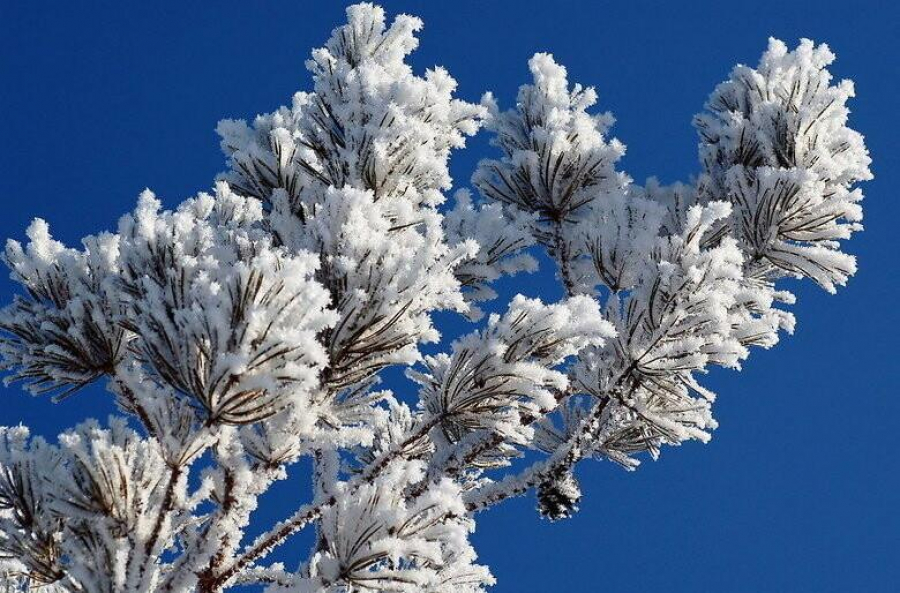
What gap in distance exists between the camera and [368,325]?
10.7 feet

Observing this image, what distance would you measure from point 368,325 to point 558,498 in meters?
2.33

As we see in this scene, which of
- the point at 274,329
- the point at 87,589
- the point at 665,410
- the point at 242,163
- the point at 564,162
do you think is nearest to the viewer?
the point at 274,329

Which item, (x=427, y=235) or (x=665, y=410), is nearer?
(x=427, y=235)

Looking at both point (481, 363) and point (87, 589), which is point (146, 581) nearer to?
point (87, 589)

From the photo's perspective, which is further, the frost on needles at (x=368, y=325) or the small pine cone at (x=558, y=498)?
the small pine cone at (x=558, y=498)

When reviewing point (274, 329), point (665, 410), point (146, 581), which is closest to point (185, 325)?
point (274, 329)

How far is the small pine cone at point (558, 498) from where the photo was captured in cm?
505

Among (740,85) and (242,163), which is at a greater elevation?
(740,85)

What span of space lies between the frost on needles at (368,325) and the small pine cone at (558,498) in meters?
0.02

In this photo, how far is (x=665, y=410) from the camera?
14.7ft

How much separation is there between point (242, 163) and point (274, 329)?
2.31 meters

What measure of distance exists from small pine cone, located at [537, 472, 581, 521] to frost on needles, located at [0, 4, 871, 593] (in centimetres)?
2

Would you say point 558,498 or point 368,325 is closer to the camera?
→ point 368,325

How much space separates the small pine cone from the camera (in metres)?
5.05
